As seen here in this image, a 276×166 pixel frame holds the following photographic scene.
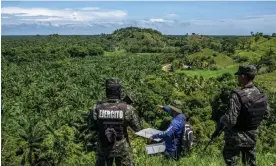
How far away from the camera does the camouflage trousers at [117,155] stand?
6172 mm

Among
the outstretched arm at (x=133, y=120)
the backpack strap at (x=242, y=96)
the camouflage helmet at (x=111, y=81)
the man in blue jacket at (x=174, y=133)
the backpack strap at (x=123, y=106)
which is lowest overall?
the man in blue jacket at (x=174, y=133)

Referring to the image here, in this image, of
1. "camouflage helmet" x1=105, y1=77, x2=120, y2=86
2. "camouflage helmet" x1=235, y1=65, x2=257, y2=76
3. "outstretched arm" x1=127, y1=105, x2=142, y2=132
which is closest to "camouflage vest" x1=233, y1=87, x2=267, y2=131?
"camouflage helmet" x1=235, y1=65, x2=257, y2=76

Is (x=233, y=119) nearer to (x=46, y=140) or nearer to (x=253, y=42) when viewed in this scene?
(x=46, y=140)

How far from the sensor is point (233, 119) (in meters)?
5.88

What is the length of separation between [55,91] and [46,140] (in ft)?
84.2

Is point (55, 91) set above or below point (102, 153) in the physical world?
below

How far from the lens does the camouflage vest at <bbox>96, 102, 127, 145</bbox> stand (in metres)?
6.11

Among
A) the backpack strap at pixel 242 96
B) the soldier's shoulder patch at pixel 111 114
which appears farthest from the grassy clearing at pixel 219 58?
the soldier's shoulder patch at pixel 111 114

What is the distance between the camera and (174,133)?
26.7 feet

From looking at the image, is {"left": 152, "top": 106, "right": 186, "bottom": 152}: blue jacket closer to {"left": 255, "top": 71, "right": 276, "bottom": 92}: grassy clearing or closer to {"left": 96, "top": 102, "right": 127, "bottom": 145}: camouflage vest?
{"left": 96, "top": 102, "right": 127, "bottom": 145}: camouflage vest

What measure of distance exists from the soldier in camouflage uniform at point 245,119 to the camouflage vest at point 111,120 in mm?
1531

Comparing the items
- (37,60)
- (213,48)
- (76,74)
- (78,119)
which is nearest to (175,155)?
(78,119)

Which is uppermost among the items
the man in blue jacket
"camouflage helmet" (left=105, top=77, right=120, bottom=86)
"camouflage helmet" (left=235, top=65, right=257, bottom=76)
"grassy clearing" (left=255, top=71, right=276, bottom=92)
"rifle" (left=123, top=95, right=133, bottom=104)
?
"camouflage helmet" (left=235, top=65, right=257, bottom=76)

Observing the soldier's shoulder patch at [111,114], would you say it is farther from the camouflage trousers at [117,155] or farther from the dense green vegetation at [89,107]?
the dense green vegetation at [89,107]
